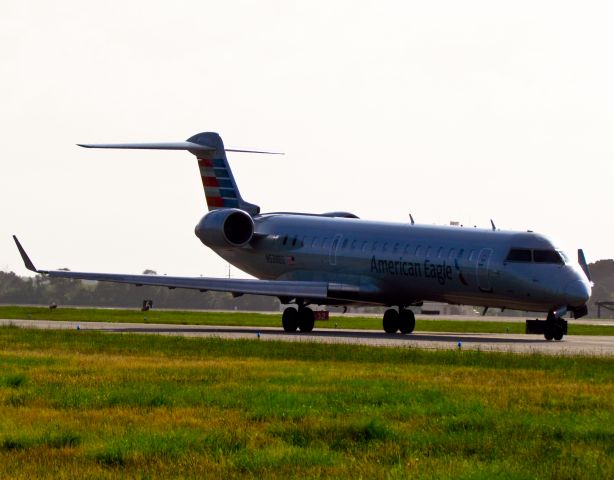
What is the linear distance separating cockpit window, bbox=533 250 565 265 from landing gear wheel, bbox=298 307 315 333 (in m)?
9.20

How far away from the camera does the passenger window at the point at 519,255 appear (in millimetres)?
39188

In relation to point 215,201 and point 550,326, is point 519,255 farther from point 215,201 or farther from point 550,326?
point 215,201

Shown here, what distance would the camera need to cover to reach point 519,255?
39.3 m

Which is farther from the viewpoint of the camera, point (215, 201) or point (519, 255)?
point (215, 201)

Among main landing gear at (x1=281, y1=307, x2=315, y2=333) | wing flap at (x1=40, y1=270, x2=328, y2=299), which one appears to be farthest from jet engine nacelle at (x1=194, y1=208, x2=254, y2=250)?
main landing gear at (x1=281, y1=307, x2=315, y2=333)

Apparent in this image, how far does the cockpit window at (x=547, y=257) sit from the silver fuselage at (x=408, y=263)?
15 centimetres

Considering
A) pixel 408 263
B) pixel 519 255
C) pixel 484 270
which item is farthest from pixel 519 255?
pixel 408 263

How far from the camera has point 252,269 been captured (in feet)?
165

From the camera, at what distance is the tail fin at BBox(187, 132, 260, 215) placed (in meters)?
Result: 52.8

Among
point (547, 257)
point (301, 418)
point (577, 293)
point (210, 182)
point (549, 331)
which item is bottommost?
point (301, 418)

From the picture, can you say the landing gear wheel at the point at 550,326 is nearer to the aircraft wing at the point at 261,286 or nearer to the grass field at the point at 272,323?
the aircraft wing at the point at 261,286

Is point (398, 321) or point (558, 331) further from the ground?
point (398, 321)

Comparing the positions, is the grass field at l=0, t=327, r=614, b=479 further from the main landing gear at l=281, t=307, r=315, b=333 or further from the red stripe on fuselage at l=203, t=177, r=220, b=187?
the red stripe on fuselage at l=203, t=177, r=220, b=187

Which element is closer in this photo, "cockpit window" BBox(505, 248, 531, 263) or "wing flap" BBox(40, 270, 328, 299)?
"cockpit window" BBox(505, 248, 531, 263)
